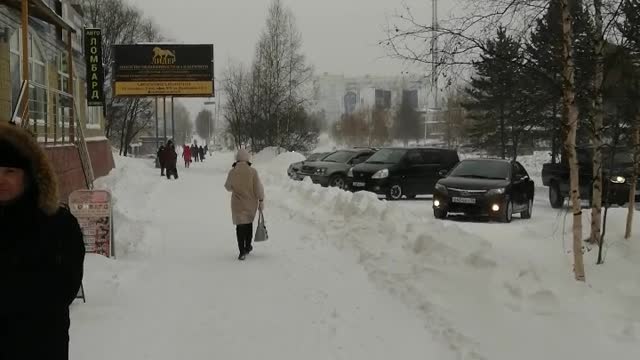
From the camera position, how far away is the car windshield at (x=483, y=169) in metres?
14.6

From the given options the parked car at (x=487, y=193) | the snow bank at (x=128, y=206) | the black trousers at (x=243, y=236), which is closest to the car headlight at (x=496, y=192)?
the parked car at (x=487, y=193)

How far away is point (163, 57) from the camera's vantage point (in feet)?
114

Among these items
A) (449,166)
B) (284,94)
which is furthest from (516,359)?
(284,94)

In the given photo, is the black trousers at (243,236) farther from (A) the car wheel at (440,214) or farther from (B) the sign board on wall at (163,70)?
(B) the sign board on wall at (163,70)

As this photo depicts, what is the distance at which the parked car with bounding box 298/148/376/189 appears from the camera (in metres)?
22.5

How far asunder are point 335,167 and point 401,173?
3.87 meters

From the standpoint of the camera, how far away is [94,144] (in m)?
24.4

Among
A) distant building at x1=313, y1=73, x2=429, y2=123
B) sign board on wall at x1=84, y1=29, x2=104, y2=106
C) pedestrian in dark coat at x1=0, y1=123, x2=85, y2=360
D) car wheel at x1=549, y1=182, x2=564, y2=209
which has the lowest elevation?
car wheel at x1=549, y1=182, x2=564, y2=209

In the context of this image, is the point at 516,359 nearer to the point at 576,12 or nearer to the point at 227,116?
the point at 576,12

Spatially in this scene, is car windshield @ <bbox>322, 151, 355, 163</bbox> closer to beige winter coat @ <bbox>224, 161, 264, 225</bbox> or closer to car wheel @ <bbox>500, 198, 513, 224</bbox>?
car wheel @ <bbox>500, 198, 513, 224</bbox>

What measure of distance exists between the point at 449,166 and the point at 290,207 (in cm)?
707

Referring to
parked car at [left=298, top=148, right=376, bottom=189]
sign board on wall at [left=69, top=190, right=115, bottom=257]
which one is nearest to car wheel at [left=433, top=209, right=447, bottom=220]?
parked car at [left=298, top=148, right=376, bottom=189]

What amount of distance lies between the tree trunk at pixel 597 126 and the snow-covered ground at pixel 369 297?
29 cm

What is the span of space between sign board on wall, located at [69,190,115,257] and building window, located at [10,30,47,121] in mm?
4561
